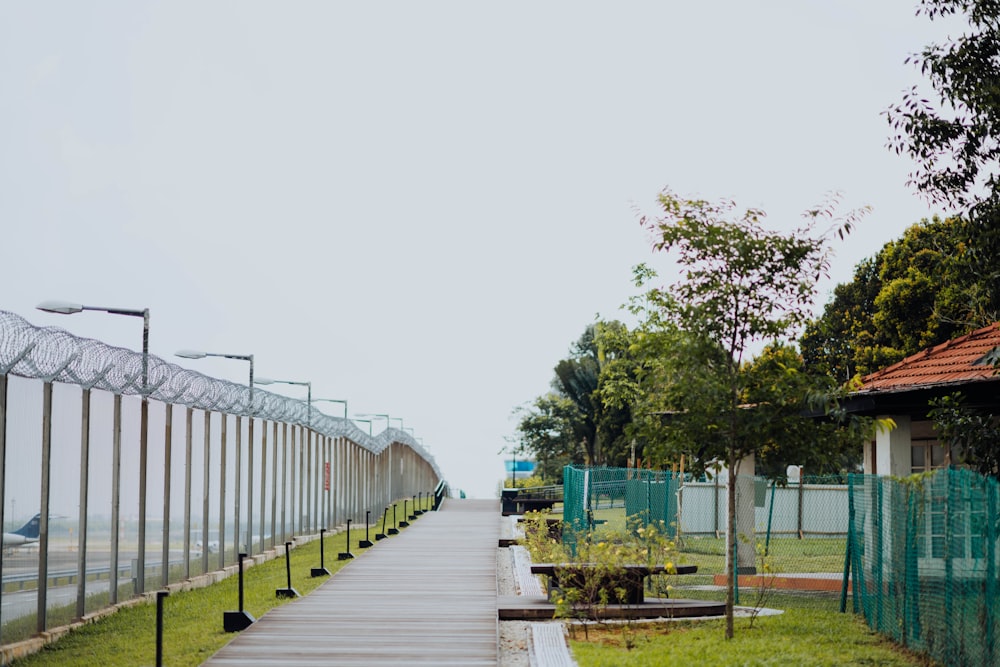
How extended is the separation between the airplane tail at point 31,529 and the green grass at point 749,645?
5872mm

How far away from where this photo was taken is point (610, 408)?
2237 inches

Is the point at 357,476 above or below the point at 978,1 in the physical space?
below

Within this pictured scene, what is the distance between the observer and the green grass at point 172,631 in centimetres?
1222

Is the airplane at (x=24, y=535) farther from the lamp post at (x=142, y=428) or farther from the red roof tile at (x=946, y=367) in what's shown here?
the red roof tile at (x=946, y=367)

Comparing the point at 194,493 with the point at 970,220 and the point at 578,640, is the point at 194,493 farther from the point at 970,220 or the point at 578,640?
the point at 970,220

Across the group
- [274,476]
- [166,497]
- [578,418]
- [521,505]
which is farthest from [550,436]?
[166,497]

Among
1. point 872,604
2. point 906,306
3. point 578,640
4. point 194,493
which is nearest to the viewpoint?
point 578,640

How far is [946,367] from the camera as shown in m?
18.6

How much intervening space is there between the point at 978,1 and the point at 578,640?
7995mm

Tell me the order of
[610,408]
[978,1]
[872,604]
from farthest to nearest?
[610,408] → [872,604] → [978,1]

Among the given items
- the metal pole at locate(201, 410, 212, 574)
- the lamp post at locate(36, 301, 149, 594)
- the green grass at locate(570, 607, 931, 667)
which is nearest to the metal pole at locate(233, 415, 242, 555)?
the metal pole at locate(201, 410, 212, 574)

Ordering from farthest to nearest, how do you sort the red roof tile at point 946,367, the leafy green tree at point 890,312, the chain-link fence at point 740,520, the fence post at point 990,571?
the leafy green tree at point 890,312
the chain-link fence at point 740,520
the red roof tile at point 946,367
the fence post at point 990,571

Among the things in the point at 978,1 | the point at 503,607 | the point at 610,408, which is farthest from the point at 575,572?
the point at 610,408

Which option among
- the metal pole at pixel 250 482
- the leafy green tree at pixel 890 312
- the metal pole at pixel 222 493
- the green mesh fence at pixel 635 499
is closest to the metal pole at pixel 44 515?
the metal pole at pixel 222 493
